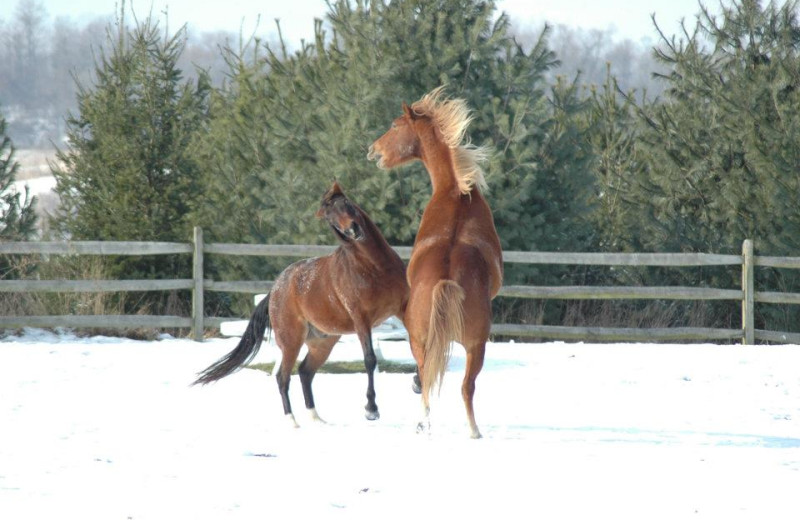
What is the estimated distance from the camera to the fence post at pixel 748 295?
1254 cm

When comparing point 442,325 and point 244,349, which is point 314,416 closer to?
point 244,349

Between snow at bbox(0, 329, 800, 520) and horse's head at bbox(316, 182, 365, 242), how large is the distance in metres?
1.32

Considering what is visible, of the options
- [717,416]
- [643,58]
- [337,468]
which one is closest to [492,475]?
[337,468]

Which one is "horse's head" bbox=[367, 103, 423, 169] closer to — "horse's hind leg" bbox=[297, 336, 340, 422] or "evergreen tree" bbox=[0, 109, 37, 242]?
"horse's hind leg" bbox=[297, 336, 340, 422]

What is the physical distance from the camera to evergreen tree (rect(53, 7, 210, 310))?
1470cm

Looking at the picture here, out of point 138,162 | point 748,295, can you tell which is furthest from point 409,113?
point 138,162

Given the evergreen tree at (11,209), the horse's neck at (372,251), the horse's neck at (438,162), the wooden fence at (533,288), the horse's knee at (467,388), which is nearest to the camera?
the horse's knee at (467,388)

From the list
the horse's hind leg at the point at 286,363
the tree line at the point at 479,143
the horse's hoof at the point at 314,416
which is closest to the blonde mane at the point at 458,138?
the horse's hind leg at the point at 286,363

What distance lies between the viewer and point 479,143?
42.5 ft

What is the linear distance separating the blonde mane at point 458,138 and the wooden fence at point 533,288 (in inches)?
199

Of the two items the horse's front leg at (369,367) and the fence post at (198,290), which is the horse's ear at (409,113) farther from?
the fence post at (198,290)

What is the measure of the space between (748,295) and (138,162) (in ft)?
27.9

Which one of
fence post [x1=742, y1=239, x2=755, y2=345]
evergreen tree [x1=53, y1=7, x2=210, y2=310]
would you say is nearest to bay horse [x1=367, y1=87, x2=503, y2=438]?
fence post [x1=742, y1=239, x2=755, y2=345]

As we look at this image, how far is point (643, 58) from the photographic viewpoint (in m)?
116
